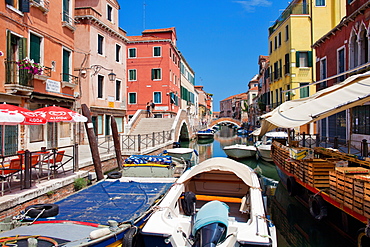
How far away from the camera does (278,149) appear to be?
11.3 meters

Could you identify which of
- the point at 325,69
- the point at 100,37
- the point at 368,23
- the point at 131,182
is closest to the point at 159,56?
the point at 100,37

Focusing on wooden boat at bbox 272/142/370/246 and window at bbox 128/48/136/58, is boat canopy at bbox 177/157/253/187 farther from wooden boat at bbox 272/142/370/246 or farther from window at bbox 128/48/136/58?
window at bbox 128/48/136/58

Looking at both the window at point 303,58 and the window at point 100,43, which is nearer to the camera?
the window at point 100,43

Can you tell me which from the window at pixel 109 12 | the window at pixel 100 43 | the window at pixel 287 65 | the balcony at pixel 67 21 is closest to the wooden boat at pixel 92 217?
the balcony at pixel 67 21

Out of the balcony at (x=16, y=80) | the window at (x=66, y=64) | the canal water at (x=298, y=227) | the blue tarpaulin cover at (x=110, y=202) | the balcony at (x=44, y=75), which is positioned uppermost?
the window at (x=66, y=64)

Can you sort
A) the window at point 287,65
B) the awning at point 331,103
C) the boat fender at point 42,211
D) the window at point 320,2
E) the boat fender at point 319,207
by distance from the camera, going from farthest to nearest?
the window at point 287,65 < the window at point 320,2 < the awning at point 331,103 < the boat fender at point 319,207 < the boat fender at point 42,211

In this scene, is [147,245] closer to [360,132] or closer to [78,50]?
[360,132]

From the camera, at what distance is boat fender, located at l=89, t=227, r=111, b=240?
4121mm

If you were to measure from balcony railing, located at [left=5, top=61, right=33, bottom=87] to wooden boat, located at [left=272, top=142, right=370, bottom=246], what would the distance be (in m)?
9.78

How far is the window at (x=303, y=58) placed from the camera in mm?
23438

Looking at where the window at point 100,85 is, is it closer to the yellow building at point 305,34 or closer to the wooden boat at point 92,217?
the wooden boat at point 92,217

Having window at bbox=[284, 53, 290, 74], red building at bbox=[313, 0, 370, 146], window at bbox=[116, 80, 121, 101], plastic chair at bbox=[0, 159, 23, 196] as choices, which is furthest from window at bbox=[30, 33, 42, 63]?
window at bbox=[284, 53, 290, 74]

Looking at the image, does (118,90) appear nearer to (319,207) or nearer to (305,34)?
(305,34)

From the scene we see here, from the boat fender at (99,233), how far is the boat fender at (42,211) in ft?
4.81
